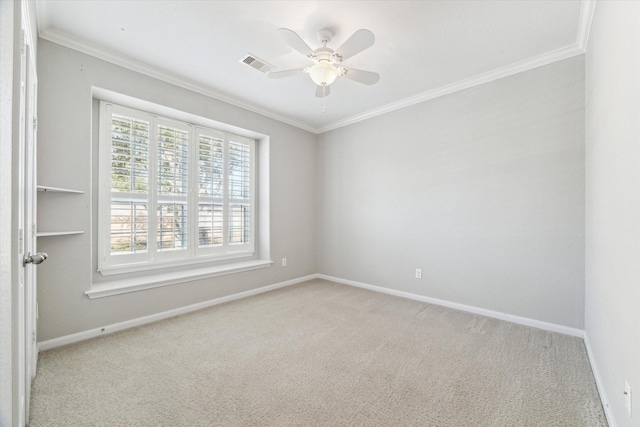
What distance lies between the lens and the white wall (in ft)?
3.75

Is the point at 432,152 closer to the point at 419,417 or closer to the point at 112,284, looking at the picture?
the point at 419,417

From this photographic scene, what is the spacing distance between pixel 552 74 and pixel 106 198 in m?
4.67

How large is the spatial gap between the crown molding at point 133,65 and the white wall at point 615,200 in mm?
3539

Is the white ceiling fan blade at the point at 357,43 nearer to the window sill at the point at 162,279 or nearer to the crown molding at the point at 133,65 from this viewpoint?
the crown molding at the point at 133,65

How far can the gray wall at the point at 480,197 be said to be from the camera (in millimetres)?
2578

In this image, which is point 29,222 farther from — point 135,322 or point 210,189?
point 210,189

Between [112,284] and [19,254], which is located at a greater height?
[19,254]

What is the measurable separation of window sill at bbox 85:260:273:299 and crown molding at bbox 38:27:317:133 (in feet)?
7.24

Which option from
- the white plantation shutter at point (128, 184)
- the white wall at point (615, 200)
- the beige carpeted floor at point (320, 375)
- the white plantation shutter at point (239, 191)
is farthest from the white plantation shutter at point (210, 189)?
the white wall at point (615, 200)

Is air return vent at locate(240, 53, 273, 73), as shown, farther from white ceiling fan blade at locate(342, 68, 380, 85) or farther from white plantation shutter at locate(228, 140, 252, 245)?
white plantation shutter at locate(228, 140, 252, 245)

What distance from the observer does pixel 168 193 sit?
3.25 m

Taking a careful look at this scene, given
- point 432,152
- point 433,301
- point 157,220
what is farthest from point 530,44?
point 157,220

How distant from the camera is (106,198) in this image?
2793 mm

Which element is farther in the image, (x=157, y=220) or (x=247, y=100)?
(x=247, y=100)
